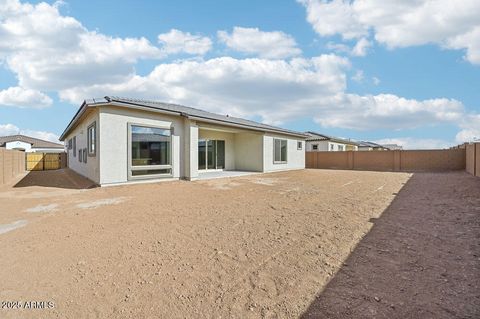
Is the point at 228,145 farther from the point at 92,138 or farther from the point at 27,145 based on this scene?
the point at 27,145

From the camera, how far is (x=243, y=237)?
462 centimetres

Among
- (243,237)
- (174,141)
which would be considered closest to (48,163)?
(174,141)

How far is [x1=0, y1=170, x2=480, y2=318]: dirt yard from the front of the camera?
2799 millimetres

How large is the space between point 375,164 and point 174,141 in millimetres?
19425

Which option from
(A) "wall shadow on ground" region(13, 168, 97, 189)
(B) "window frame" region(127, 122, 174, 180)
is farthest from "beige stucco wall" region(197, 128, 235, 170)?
(A) "wall shadow on ground" region(13, 168, 97, 189)

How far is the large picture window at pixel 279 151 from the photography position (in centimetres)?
1859

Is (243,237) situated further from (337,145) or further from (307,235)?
(337,145)

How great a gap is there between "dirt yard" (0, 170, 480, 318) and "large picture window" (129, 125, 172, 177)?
390 cm

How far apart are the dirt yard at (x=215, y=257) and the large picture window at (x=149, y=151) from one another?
3.90 m

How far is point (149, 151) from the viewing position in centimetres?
1120

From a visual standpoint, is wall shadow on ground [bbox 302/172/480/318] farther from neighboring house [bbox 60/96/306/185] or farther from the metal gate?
the metal gate

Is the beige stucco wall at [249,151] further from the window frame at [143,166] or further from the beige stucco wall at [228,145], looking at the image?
the window frame at [143,166]

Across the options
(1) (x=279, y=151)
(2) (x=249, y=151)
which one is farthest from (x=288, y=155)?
(2) (x=249, y=151)

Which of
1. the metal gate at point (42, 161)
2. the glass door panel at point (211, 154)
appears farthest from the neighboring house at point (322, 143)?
the metal gate at point (42, 161)
